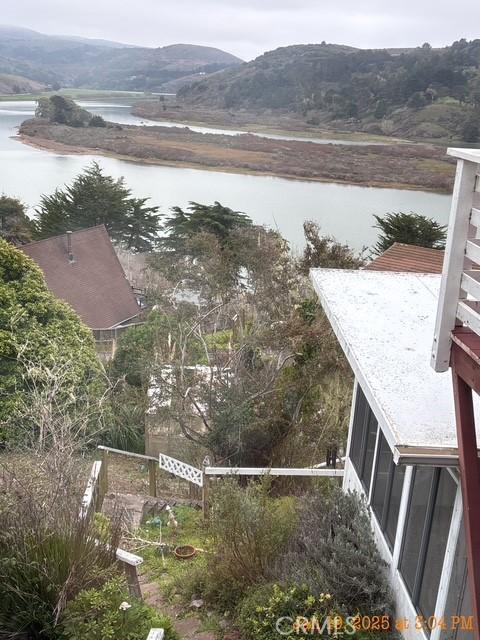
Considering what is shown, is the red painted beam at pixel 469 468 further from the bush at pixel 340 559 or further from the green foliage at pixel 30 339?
the green foliage at pixel 30 339

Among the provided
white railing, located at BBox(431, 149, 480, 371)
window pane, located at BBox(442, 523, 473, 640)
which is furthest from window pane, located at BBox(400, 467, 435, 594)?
white railing, located at BBox(431, 149, 480, 371)

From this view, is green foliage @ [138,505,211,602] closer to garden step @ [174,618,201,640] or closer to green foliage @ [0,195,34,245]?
garden step @ [174,618,201,640]

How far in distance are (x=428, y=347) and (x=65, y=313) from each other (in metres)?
7.67

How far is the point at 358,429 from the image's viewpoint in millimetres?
5664

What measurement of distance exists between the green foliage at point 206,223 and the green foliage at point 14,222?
22.0 ft

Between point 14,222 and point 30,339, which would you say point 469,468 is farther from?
point 14,222

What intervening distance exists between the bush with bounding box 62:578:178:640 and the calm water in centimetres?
2205

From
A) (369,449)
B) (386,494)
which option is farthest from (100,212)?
(386,494)

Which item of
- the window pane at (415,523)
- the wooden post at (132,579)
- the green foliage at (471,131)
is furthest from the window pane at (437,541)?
the green foliage at (471,131)

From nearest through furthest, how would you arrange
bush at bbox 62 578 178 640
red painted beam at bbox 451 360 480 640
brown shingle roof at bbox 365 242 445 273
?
red painted beam at bbox 451 360 480 640 < bush at bbox 62 578 178 640 < brown shingle roof at bbox 365 242 445 273

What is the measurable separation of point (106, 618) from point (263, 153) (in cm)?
5124

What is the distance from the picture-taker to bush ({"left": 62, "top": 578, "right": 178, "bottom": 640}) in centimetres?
400

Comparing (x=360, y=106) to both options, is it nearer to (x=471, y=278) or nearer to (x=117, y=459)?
(x=117, y=459)

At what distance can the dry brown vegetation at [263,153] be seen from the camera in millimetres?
39406
